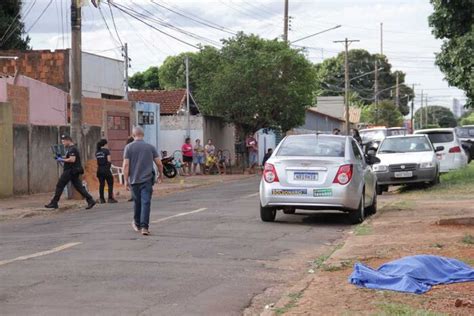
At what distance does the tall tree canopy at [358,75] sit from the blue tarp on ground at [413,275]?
287 ft

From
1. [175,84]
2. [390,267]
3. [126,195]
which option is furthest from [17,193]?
[175,84]

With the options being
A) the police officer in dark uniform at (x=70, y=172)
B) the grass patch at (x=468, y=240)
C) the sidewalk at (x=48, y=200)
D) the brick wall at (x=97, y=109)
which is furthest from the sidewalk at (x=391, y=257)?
the brick wall at (x=97, y=109)

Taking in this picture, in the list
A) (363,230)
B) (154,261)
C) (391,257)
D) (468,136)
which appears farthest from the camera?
(468,136)

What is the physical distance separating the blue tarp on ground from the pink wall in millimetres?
17235

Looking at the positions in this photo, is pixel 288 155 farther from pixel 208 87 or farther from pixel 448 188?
pixel 208 87

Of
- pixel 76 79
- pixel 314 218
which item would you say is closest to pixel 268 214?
pixel 314 218

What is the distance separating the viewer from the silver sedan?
1316 cm

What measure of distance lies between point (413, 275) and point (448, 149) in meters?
18.1

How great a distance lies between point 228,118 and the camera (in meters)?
37.3

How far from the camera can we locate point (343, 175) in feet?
43.3

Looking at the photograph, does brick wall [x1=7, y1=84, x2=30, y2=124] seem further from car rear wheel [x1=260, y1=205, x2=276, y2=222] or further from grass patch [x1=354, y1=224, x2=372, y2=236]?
grass patch [x1=354, y1=224, x2=372, y2=236]

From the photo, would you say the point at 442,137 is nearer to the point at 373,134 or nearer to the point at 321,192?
the point at 373,134

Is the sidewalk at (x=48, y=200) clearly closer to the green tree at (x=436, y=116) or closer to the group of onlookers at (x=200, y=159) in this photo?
the group of onlookers at (x=200, y=159)

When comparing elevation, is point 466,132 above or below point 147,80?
below
